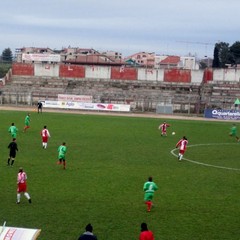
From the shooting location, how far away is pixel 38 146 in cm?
3356

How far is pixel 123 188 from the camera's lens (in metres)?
21.3

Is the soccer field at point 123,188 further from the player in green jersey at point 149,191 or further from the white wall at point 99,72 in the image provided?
the white wall at point 99,72

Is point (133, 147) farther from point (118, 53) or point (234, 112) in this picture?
point (118, 53)

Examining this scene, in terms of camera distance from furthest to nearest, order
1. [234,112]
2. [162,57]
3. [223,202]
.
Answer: [162,57] → [234,112] → [223,202]

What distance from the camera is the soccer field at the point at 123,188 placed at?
1591cm

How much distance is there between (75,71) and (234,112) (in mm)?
30830

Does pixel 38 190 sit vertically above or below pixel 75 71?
below

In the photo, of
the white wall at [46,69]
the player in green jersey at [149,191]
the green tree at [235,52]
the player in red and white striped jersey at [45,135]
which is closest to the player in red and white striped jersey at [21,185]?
the player in green jersey at [149,191]

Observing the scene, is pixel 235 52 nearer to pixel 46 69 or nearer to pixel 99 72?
pixel 99 72

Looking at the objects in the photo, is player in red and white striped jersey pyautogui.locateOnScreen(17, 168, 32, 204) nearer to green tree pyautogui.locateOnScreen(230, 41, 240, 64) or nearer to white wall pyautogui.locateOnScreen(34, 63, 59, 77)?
white wall pyautogui.locateOnScreen(34, 63, 59, 77)

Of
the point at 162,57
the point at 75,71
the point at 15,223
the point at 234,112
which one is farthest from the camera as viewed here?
the point at 162,57

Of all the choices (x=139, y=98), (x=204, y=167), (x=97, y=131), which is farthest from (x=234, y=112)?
(x=204, y=167)

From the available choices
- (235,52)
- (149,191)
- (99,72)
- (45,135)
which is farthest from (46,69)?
(149,191)

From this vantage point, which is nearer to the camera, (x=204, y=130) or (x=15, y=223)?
(x=15, y=223)
